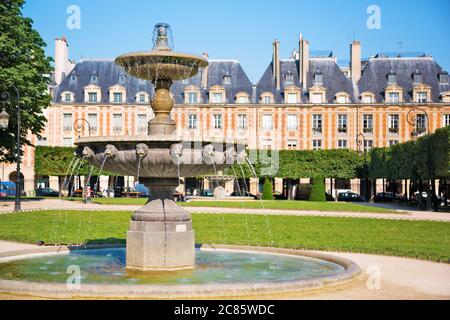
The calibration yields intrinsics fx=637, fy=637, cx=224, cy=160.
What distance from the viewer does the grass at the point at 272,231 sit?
1493 centimetres

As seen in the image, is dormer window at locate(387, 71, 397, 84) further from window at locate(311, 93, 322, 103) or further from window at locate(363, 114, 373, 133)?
window at locate(311, 93, 322, 103)

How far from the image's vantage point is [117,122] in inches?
2319

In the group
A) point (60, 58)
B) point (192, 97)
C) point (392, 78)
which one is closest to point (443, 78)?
point (392, 78)

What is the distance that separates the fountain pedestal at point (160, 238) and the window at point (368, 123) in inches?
1956

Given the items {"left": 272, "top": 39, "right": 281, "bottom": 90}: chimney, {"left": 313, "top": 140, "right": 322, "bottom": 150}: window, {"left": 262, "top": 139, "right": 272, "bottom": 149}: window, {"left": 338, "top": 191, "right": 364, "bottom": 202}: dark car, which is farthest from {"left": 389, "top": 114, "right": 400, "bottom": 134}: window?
{"left": 262, "top": 139, "right": 272, "bottom": 149}: window

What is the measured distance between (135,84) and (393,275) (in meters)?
51.5

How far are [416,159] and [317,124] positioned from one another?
Answer: 19031 mm

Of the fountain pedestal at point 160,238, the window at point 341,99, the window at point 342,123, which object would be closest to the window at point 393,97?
the window at point 341,99

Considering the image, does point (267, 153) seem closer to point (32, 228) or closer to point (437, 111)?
point (437, 111)

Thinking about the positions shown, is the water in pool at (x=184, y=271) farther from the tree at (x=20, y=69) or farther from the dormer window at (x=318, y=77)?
the dormer window at (x=318, y=77)

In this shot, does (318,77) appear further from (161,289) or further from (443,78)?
(161,289)

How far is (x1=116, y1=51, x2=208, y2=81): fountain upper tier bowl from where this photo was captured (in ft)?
33.2

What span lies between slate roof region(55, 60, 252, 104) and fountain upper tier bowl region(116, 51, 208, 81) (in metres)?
48.1
